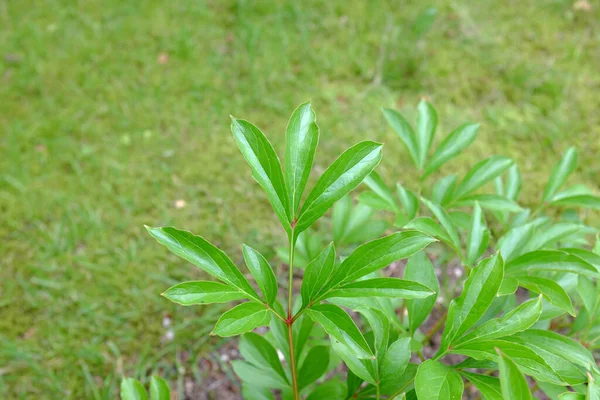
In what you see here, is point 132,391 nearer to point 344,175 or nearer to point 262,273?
point 262,273

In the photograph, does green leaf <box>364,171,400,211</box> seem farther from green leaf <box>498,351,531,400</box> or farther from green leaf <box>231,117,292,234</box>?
green leaf <box>498,351,531,400</box>

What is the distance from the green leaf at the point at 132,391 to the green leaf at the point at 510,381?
0.58 metres

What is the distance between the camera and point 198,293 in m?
0.69

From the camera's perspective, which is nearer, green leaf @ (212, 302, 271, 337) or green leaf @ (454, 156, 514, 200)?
green leaf @ (212, 302, 271, 337)

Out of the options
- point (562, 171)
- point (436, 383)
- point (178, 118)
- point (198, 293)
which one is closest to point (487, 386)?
point (436, 383)

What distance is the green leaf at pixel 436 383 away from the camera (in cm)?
66

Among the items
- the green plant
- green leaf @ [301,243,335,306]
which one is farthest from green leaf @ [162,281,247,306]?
green leaf @ [301,243,335,306]

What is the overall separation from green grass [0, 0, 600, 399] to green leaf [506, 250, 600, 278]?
1010 mm

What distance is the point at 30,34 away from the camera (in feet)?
7.95

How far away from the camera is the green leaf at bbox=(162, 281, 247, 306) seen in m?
0.68

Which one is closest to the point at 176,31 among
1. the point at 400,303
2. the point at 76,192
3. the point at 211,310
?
the point at 76,192

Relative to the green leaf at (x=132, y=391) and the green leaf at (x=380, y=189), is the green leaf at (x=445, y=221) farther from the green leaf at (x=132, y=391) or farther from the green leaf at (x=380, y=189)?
the green leaf at (x=132, y=391)

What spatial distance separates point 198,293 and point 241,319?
0.07m

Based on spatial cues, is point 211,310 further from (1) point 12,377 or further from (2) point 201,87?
(2) point 201,87
